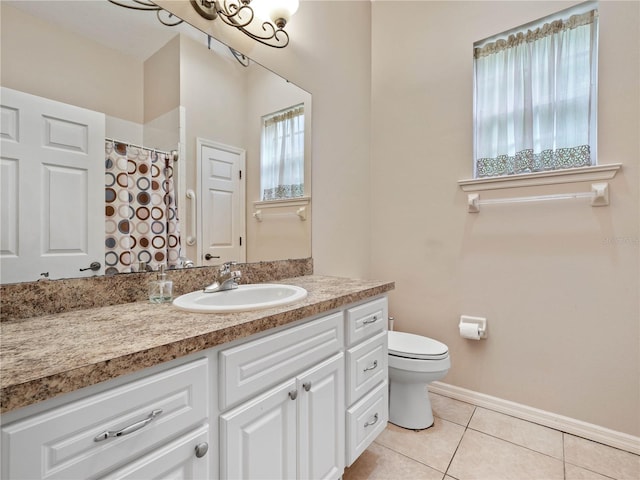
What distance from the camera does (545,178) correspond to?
177 cm

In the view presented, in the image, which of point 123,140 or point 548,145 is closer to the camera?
Answer: point 123,140

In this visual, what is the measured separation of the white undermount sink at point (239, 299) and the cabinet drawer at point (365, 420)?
0.53 metres

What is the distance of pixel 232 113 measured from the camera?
1.47 m

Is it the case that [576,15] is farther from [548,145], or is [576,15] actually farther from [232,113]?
[232,113]

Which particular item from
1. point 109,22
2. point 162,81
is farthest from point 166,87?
point 109,22

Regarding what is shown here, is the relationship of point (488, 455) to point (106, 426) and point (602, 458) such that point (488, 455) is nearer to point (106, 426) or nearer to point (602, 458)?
point (602, 458)

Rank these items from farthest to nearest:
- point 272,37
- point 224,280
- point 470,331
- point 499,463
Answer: point 470,331 → point 272,37 → point 499,463 → point 224,280

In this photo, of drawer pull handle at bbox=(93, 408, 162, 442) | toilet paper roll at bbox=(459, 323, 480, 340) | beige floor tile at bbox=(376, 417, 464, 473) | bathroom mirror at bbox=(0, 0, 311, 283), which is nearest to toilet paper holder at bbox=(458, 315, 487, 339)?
toilet paper roll at bbox=(459, 323, 480, 340)

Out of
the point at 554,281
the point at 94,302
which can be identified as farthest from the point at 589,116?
the point at 94,302

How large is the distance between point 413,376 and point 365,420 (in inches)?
18.2

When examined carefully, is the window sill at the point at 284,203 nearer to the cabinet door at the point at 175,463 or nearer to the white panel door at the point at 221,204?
the white panel door at the point at 221,204

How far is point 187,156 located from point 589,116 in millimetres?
2000

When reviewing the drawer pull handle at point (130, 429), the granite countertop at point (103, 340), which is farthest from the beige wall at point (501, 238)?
the drawer pull handle at point (130, 429)

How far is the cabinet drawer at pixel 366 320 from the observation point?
1.27 m
